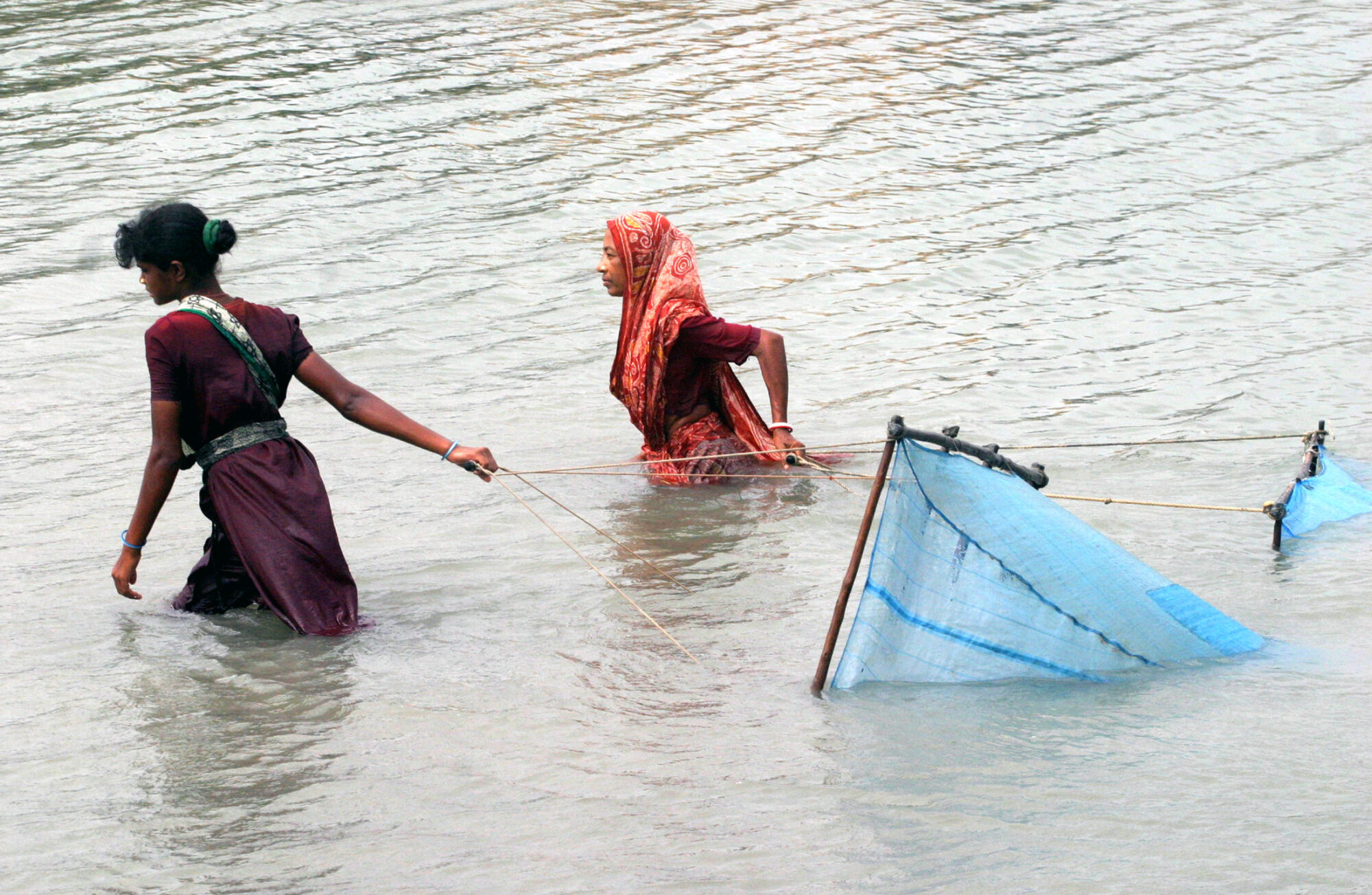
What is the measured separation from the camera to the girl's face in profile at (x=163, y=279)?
A: 4.21m

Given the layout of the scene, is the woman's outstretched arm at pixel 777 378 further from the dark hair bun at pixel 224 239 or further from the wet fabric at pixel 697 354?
the dark hair bun at pixel 224 239

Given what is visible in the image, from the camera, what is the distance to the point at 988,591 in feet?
13.2

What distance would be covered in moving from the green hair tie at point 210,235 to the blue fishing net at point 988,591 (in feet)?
6.62

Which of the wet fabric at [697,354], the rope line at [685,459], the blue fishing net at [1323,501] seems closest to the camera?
the rope line at [685,459]

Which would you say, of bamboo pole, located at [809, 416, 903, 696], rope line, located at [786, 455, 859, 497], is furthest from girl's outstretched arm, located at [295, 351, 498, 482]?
rope line, located at [786, 455, 859, 497]

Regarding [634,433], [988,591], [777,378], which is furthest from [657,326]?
[988,591]

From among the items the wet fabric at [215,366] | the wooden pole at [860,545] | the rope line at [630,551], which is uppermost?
the wet fabric at [215,366]

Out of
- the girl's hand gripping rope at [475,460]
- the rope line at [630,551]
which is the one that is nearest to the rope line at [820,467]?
the rope line at [630,551]

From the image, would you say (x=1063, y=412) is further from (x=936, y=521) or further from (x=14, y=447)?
(x=14, y=447)

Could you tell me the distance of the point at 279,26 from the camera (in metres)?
16.5

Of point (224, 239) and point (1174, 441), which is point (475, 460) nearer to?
point (224, 239)

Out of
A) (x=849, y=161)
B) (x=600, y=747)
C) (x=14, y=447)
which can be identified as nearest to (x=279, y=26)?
(x=849, y=161)

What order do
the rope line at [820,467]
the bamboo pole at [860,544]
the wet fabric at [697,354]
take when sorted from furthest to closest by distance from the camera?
the wet fabric at [697,354]
the rope line at [820,467]
the bamboo pole at [860,544]

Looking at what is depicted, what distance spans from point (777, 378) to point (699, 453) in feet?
1.83
